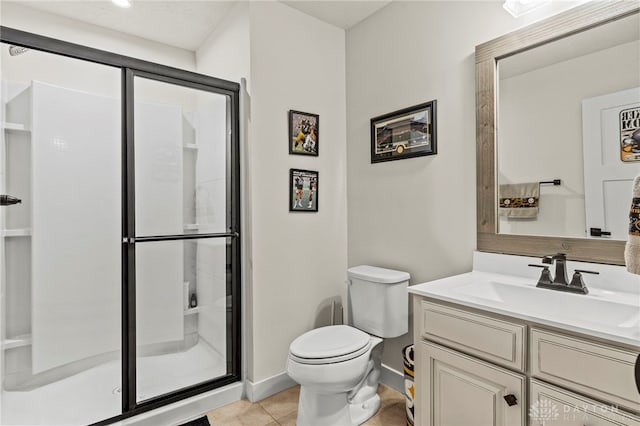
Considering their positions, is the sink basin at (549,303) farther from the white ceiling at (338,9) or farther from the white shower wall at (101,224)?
the white ceiling at (338,9)

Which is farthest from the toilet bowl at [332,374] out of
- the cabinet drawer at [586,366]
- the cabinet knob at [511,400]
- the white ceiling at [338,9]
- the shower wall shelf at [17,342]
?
the white ceiling at [338,9]

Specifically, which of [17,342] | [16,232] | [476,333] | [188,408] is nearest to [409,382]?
[476,333]

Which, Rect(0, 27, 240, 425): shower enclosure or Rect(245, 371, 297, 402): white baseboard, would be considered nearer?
Rect(0, 27, 240, 425): shower enclosure

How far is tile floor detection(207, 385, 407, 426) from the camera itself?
185 centimetres

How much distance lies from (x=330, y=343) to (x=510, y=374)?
35.4 inches

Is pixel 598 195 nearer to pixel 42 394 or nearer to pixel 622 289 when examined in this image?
pixel 622 289

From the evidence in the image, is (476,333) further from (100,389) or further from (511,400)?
(100,389)

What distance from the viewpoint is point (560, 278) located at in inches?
54.7

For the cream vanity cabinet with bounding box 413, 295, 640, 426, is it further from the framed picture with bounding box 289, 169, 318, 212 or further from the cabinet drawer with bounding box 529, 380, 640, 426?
the framed picture with bounding box 289, 169, 318, 212

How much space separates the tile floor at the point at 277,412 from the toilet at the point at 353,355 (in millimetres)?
75

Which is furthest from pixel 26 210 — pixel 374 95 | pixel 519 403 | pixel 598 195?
pixel 598 195

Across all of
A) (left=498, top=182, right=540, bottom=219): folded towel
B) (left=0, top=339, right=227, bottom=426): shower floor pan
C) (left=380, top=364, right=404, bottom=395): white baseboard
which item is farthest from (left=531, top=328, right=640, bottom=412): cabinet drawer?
(left=0, top=339, right=227, bottom=426): shower floor pan

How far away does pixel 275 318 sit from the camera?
2.18 meters

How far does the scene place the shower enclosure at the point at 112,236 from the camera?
70.1 inches
